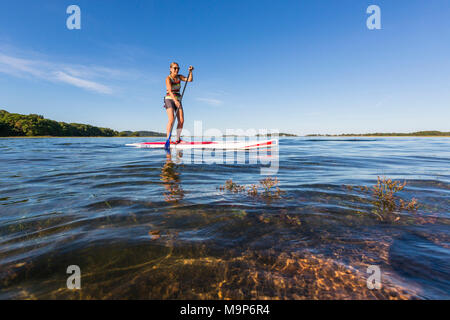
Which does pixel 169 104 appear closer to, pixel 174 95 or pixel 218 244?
pixel 174 95

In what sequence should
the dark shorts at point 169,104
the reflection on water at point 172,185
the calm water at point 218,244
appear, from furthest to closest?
1. the dark shorts at point 169,104
2. the reflection on water at point 172,185
3. the calm water at point 218,244

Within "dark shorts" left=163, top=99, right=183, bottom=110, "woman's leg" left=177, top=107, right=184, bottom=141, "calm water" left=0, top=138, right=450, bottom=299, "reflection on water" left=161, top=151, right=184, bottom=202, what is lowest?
"calm water" left=0, top=138, right=450, bottom=299

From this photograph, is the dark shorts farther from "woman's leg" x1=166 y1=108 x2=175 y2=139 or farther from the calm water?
the calm water

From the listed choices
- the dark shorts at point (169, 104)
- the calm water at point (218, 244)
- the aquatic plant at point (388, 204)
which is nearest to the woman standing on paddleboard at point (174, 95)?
the dark shorts at point (169, 104)

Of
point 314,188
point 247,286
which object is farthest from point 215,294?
point 314,188

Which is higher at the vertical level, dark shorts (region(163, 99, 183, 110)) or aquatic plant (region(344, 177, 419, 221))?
dark shorts (region(163, 99, 183, 110))

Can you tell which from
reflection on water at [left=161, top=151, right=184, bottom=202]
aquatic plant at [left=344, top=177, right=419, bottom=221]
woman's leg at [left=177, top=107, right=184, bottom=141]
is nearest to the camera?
aquatic plant at [left=344, top=177, right=419, bottom=221]

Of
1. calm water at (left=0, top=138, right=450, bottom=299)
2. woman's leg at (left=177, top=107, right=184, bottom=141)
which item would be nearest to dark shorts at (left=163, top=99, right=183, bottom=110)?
woman's leg at (left=177, top=107, right=184, bottom=141)

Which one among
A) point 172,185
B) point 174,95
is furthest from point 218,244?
point 174,95

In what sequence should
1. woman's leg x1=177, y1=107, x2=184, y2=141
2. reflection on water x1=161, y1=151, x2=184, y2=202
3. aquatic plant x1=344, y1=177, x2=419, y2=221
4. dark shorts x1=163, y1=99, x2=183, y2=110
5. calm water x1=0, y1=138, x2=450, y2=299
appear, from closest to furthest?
1. calm water x1=0, y1=138, x2=450, y2=299
2. aquatic plant x1=344, y1=177, x2=419, y2=221
3. reflection on water x1=161, y1=151, x2=184, y2=202
4. dark shorts x1=163, y1=99, x2=183, y2=110
5. woman's leg x1=177, y1=107, x2=184, y2=141

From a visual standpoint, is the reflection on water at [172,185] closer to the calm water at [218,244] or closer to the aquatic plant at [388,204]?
the calm water at [218,244]

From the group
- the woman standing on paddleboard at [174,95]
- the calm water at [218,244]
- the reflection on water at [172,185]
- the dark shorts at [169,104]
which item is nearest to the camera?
the calm water at [218,244]
